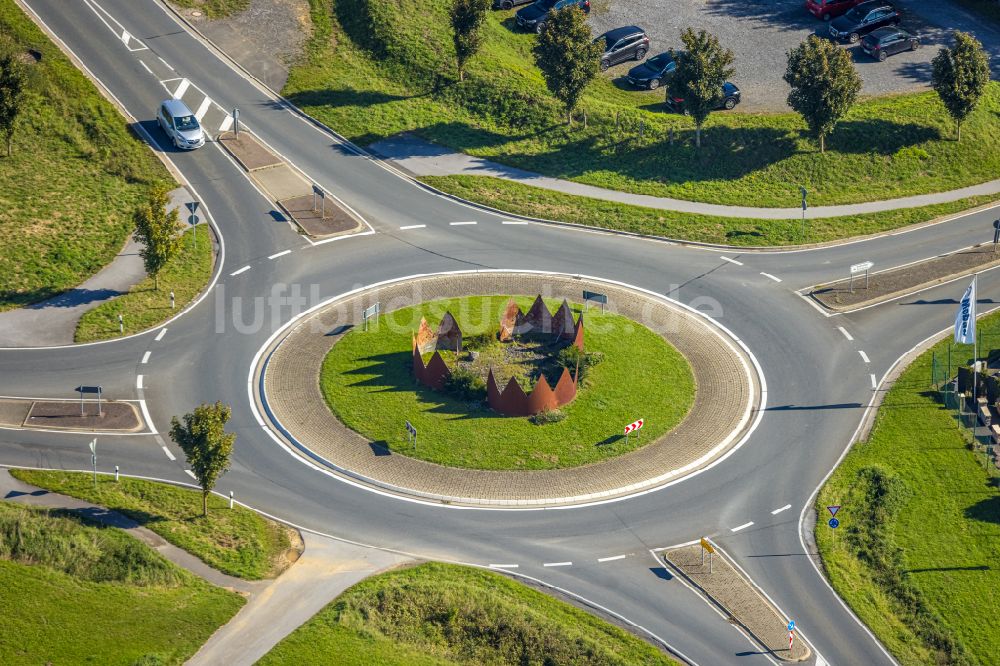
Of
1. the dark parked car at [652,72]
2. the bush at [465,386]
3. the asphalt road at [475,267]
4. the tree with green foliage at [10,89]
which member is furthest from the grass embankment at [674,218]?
the tree with green foliage at [10,89]

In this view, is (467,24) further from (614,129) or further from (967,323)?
(967,323)

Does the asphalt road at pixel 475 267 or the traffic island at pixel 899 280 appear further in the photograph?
the traffic island at pixel 899 280

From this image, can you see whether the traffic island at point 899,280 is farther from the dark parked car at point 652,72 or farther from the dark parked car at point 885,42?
the dark parked car at point 652,72

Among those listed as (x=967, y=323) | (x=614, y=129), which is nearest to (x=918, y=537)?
(x=967, y=323)

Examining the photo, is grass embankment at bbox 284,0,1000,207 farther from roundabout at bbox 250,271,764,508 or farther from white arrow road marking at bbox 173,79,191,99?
roundabout at bbox 250,271,764,508

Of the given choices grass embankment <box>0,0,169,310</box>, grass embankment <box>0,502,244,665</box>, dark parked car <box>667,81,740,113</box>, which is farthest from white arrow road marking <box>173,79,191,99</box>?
grass embankment <box>0,502,244,665</box>

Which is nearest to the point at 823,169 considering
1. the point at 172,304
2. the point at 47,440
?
the point at 172,304
